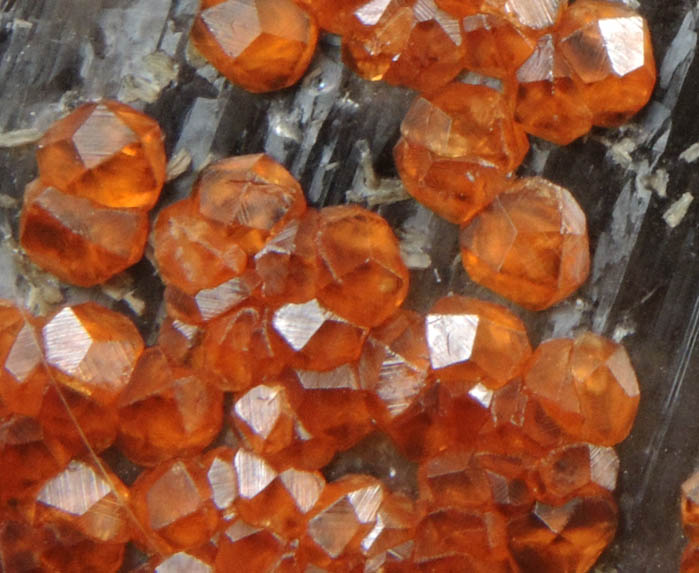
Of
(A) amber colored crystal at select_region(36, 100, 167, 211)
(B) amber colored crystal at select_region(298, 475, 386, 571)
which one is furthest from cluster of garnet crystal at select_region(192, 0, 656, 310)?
(B) amber colored crystal at select_region(298, 475, 386, 571)

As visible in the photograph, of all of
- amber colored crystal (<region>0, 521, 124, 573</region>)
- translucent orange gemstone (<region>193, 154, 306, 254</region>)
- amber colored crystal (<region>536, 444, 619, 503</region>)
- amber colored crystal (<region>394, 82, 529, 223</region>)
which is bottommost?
amber colored crystal (<region>0, 521, 124, 573</region>)

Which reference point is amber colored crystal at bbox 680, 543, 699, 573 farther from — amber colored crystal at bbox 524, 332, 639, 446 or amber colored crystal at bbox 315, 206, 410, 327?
amber colored crystal at bbox 315, 206, 410, 327

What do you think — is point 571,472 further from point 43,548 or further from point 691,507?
point 43,548

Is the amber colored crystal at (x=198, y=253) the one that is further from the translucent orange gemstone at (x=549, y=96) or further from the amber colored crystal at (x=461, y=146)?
the translucent orange gemstone at (x=549, y=96)

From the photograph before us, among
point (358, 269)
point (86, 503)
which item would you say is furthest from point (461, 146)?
point (86, 503)

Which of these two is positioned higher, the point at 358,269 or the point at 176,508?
the point at 358,269

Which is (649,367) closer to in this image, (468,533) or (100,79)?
(468,533)
